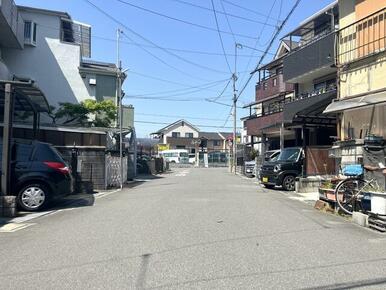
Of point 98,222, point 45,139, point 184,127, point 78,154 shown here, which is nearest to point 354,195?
point 98,222

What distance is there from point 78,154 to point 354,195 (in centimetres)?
1178

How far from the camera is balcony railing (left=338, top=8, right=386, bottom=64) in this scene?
14039 mm

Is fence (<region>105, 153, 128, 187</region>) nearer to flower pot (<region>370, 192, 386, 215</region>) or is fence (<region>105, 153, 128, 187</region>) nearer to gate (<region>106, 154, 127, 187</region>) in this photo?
gate (<region>106, 154, 127, 187</region>)

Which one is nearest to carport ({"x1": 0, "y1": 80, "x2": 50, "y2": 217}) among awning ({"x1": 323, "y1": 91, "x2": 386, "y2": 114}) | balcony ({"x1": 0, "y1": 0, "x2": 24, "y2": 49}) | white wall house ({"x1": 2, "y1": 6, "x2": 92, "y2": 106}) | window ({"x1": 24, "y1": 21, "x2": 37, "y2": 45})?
awning ({"x1": 323, "y1": 91, "x2": 386, "y2": 114})

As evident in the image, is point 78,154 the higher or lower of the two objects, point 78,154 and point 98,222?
the higher

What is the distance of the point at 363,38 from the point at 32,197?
1098cm

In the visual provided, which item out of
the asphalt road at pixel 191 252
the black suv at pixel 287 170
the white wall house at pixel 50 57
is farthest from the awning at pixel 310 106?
the white wall house at pixel 50 57

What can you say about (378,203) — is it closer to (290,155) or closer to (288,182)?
(288,182)

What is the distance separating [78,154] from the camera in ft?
63.0

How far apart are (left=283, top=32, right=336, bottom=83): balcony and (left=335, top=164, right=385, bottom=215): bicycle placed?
968cm

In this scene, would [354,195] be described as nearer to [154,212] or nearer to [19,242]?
[154,212]

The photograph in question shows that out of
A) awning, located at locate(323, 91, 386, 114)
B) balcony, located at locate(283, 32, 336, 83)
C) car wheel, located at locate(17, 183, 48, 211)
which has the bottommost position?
car wheel, located at locate(17, 183, 48, 211)

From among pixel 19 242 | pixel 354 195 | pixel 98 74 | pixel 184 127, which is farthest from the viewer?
pixel 184 127

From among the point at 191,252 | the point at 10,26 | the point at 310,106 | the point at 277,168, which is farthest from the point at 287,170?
the point at 10,26
